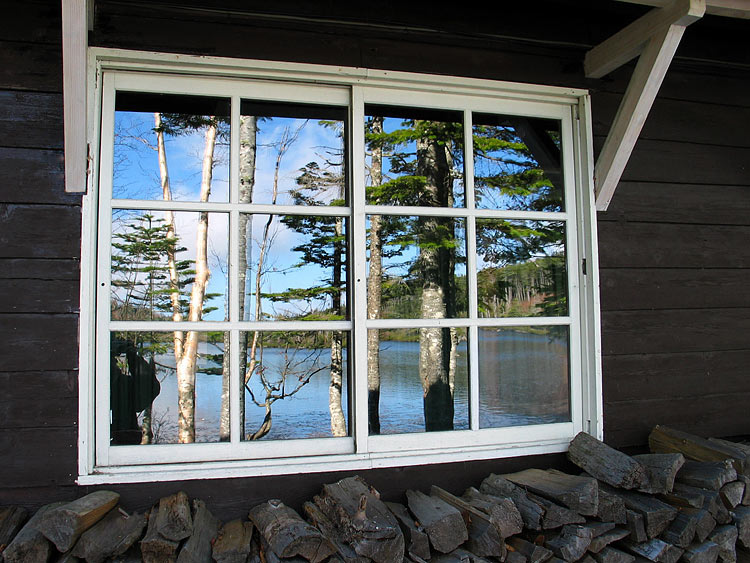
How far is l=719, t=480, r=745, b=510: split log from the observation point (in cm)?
207

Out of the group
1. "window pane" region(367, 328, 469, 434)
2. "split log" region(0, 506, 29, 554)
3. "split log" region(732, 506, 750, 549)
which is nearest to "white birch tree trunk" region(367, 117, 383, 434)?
"window pane" region(367, 328, 469, 434)

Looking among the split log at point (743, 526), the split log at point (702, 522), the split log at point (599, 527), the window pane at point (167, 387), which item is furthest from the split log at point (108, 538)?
the split log at point (743, 526)

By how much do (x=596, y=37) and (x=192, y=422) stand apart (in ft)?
7.93

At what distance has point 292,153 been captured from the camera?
2352 mm

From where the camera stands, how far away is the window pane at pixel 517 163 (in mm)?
2496

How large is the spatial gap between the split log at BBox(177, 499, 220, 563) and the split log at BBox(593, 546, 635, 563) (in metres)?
1.29

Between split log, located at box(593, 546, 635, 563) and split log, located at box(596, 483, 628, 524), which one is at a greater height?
split log, located at box(596, 483, 628, 524)

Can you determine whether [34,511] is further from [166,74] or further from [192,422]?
[166,74]

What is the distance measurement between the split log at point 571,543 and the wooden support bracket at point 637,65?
4.33 ft

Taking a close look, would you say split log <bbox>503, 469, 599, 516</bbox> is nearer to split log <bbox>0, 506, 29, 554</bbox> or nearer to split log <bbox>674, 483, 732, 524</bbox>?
split log <bbox>674, 483, 732, 524</bbox>

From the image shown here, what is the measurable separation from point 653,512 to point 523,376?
70cm

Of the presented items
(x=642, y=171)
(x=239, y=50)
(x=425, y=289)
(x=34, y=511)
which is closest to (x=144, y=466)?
(x=34, y=511)

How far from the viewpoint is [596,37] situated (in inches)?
101

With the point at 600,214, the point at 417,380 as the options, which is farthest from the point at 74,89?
the point at 600,214
